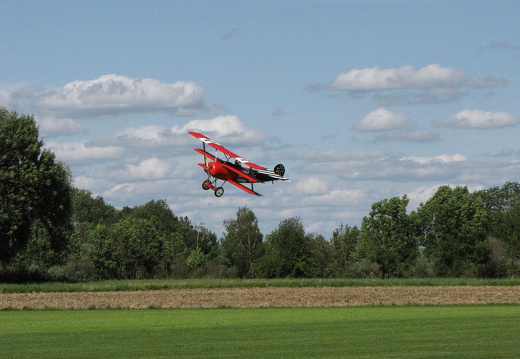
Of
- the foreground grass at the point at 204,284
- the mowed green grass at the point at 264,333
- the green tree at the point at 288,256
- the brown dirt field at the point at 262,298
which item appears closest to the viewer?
the mowed green grass at the point at 264,333

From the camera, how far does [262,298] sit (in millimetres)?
59094

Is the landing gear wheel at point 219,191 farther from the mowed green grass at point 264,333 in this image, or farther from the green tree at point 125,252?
the green tree at point 125,252

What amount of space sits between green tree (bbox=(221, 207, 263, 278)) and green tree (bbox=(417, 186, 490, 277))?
2470cm

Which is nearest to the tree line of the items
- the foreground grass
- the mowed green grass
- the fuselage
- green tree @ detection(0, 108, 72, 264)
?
green tree @ detection(0, 108, 72, 264)

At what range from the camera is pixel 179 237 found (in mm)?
146000

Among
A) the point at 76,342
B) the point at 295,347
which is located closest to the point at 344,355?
the point at 295,347

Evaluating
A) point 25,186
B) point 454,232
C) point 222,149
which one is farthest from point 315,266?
point 222,149

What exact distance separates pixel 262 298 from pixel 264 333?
24516mm

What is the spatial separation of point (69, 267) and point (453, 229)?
50.3 m

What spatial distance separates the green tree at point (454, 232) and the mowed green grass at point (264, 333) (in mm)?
60861

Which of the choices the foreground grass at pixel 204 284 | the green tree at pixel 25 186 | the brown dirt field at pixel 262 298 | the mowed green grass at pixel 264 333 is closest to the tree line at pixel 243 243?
the green tree at pixel 25 186

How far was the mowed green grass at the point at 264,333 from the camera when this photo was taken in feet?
92.0

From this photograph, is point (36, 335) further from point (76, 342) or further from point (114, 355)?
point (114, 355)

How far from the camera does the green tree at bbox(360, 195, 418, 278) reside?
358ft
